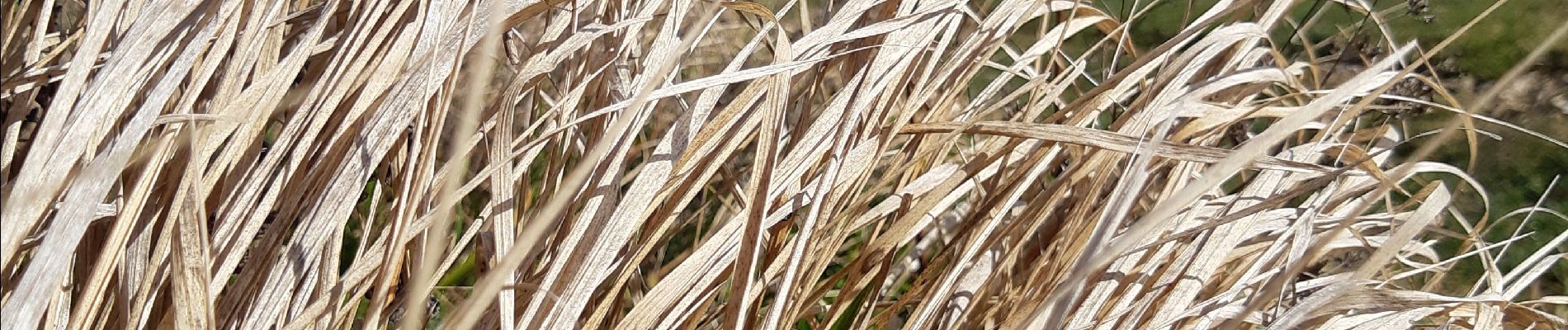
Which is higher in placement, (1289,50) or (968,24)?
(968,24)

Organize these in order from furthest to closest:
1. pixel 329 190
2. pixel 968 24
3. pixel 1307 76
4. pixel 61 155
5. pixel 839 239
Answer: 1. pixel 968 24
2. pixel 1307 76
3. pixel 839 239
4. pixel 329 190
5. pixel 61 155

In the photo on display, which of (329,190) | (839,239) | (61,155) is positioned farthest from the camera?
(839,239)

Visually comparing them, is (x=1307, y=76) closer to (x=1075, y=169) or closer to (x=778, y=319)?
(x=1075, y=169)

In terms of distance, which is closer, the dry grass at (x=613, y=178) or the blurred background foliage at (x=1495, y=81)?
the dry grass at (x=613, y=178)

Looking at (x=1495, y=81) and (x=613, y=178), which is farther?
(x=1495, y=81)

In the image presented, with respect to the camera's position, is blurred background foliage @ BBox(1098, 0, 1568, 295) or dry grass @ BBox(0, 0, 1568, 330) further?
blurred background foliage @ BBox(1098, 0, 1568, 295)

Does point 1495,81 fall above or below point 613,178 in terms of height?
below

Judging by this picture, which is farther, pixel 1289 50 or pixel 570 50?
pixel 1289 50

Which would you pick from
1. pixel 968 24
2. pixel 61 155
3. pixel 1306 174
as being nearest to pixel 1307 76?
pixel 968 24
